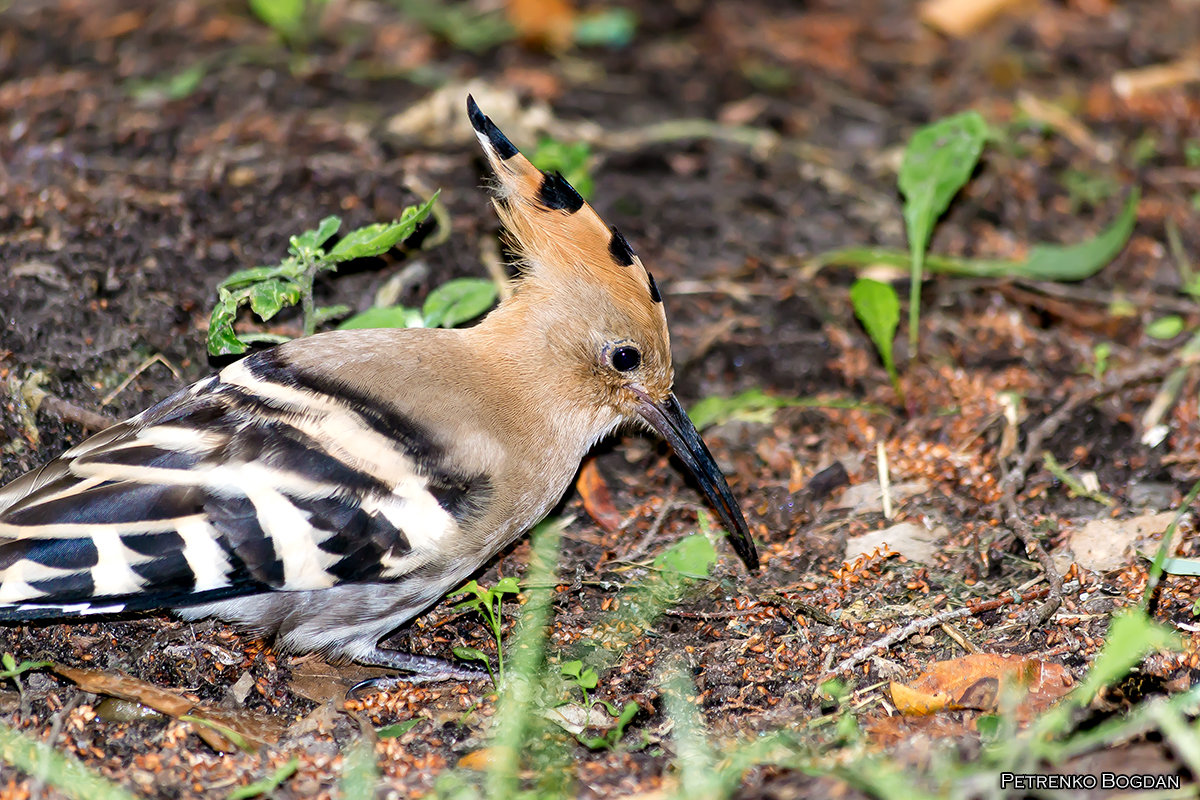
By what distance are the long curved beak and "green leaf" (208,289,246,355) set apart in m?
1.03

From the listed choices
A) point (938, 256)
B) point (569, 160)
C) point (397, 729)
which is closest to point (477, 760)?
point (397, 729)

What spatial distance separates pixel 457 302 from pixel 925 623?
1516 mm

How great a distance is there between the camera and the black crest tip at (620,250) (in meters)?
3.17

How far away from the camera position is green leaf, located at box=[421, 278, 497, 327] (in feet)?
11.3

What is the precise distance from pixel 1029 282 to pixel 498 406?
193 centimetres

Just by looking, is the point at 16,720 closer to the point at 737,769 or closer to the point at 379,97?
the point at 737,769

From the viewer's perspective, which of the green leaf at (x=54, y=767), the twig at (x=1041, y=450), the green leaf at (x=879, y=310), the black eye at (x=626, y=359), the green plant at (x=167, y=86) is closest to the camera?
the green leaf at (x=54, y=767)

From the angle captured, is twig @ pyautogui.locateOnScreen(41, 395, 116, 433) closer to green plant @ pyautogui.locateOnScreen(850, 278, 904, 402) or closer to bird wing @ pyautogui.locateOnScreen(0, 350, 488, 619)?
bird wing @ pyautogui.locateOnScreen(0, 350, 488, 619)

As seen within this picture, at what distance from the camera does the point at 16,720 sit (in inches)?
104

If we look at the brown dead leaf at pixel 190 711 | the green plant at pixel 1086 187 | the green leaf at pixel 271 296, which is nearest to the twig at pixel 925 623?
the brown dead leaf at pixel 190 711

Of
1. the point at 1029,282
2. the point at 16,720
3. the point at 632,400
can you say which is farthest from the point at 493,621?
the point at 1029,282

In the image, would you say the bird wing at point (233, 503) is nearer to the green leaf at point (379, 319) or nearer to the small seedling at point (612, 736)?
the green leaf at point (379, 319)

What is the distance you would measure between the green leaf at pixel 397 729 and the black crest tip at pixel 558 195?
131cm

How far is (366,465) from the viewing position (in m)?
2.79
